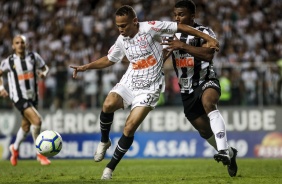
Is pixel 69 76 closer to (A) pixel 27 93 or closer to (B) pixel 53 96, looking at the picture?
(B) pixel 53 96

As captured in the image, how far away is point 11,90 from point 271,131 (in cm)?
784

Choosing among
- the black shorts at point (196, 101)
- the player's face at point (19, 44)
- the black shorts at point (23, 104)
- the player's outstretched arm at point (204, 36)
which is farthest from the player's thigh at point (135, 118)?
the player's face at point (19, 44)

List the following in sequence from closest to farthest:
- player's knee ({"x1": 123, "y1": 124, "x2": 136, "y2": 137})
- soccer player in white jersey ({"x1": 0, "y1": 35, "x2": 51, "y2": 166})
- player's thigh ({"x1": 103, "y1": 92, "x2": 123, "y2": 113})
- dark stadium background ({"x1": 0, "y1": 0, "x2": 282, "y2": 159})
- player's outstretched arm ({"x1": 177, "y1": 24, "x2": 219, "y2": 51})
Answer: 1. player's outstretched arm ({"x1": 177, "y1": 24, "x2": 219, "y2": 51})
2. player's knee ({"x1": 123, "y1": 124, "x2": 136, "y2": 137})
3. player's thigh ({"x1": 103, "y1": 92, "x2": 123, "y2": 113})
4. soccer player in white jersey ({"x1": 0, "y1": 35, "x2": 51, "y2": 166})
5. dark stadium background ({"x1": 0, "y1": 0, "x2": 282, "y2": 159})

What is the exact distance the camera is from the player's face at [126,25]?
33.8ft

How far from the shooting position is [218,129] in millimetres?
10297

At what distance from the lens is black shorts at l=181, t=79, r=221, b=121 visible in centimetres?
1069

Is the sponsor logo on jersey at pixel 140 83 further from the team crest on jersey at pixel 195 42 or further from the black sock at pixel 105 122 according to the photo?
the team crest on jersey at pixel 195 42

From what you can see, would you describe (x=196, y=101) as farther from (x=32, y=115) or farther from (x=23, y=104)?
(x=23, y=104)

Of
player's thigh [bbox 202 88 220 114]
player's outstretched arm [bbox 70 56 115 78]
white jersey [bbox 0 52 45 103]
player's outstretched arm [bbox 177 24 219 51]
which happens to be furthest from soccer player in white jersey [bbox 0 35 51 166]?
player's outstretched arm [bbox 177 24 219 51]

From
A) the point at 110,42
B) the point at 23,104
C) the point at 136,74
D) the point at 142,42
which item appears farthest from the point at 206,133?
the point at 110,42

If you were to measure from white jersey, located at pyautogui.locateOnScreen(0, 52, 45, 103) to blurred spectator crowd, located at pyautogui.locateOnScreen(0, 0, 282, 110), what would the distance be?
176 inches

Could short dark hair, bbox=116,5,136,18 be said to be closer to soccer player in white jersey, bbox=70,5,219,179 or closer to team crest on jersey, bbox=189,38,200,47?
soccer player in white jersey, bbox=70,5,219,179

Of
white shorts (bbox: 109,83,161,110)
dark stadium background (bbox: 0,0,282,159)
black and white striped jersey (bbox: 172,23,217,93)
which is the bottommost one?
dark stadium background (bbox: 0,0,282,159)

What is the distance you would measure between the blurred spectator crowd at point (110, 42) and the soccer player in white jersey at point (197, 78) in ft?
28.5
